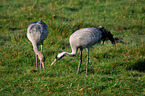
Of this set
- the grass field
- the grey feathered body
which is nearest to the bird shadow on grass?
the grass field

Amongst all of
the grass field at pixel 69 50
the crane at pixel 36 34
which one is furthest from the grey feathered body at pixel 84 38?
the crane at pixel 36 34

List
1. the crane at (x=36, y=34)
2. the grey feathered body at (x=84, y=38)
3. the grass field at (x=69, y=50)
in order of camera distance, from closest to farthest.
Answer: the grass field at (x=69, y=50)
the grey feathered body at (x=84, y=38)
the crane at (x=36, y=34)

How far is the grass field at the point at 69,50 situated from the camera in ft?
15.9

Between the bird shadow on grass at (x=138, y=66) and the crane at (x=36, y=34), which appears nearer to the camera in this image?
the crane at (x=36, y=34)

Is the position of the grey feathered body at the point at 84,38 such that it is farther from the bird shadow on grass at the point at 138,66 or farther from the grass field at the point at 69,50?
the bird shadow on grass at the point at 138,66

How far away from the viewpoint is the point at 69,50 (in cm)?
707

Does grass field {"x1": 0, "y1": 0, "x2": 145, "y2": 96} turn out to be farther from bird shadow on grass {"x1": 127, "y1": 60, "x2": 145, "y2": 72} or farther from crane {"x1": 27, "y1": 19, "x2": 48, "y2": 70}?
crane {"x1": 27, "y1": 19, "x2": 48, "y2": 70}

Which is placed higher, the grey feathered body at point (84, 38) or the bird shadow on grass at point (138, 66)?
the grey feathered body at point (84, 38)

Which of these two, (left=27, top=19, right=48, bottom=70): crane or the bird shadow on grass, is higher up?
(left=27, top=19, right=48, bottom=70): crane

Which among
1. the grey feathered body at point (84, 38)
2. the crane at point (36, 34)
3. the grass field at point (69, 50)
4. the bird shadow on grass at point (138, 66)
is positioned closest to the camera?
the grass field at point (69, 50)

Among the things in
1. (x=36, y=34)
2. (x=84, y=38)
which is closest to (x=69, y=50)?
(x=36, y=34)

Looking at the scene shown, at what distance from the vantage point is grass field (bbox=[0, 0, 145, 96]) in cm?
483

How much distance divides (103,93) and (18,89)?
6.04 ft

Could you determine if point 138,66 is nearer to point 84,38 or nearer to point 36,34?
point 84,38
